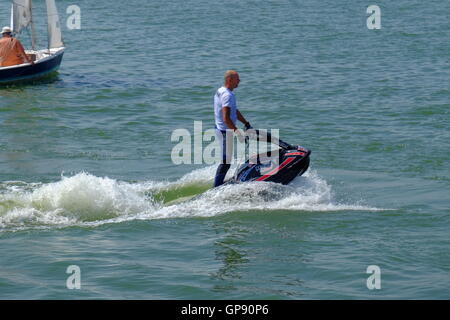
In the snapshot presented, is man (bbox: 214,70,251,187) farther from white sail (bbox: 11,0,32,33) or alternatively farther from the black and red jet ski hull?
white sail (bbox: 11,0,32,33)

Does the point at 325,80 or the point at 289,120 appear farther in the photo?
the point at 325,80

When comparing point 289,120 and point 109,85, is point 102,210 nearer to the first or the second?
point 289,120

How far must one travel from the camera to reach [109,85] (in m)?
25.1

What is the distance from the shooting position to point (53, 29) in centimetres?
2695

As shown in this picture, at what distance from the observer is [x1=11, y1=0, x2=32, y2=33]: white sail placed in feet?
88.4

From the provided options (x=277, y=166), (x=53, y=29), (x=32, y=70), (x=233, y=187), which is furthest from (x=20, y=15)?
(x=277, y=166)

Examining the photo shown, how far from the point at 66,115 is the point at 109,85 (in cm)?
375

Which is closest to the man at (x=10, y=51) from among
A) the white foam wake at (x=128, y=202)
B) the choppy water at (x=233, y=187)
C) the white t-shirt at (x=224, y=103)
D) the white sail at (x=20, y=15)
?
the choppy water at (x=233, y=187)

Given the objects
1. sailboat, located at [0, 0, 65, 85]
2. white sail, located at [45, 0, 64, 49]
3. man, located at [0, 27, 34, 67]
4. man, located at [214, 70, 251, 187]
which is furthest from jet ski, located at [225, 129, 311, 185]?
white sail, located at [45, 0, 64, 49]

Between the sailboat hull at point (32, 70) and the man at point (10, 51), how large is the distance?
0.21 meters

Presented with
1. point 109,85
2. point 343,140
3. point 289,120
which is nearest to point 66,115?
point 109,85

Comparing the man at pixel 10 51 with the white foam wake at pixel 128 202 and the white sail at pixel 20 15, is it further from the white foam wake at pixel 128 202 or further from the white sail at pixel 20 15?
the white foam wake at pixel 128 202

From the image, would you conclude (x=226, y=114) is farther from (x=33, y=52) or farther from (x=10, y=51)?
(x=33, y=52)

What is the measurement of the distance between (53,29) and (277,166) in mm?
15847
